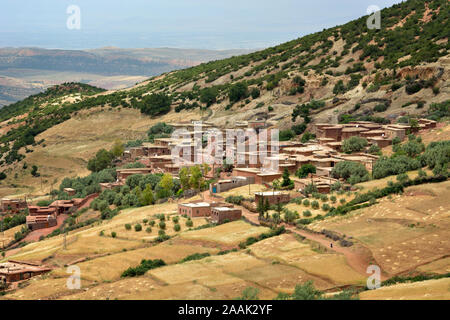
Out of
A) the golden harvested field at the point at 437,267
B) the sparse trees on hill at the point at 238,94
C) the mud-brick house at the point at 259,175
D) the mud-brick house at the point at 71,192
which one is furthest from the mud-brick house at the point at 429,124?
the sparse trees on hill at the point at 238,94

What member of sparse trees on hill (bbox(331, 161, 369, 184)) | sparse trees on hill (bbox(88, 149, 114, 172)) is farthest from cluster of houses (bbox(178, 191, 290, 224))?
sparse trees on hill (bbox(88, 149, 114, 172))

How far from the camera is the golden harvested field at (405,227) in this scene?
2569 centimetres

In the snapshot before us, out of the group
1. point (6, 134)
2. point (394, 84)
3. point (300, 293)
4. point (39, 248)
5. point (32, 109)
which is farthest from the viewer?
point (32, 109)

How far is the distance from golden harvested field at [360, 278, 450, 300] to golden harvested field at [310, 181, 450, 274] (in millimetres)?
3191

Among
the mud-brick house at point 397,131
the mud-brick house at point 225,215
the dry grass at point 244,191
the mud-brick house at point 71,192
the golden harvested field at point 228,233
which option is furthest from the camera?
the mud-brick house at point 71,192

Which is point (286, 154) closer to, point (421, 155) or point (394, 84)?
point (421, 155)

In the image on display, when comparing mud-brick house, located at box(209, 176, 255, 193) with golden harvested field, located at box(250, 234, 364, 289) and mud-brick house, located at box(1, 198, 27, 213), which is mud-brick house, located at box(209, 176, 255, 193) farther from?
mud-brick house, located at box(1, 198, 27, 213)

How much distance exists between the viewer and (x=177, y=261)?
28438 millimetres

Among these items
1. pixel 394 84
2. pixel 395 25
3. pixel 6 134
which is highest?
pixel 395 25

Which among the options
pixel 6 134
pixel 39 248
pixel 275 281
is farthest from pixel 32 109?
pixel 275 281

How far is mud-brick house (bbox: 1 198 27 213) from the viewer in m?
50.0

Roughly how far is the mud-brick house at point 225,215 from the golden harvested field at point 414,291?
14.2 meters

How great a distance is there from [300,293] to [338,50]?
2455 inches

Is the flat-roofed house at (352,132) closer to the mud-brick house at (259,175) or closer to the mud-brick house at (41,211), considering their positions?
the mud-brick house at (259,175)
